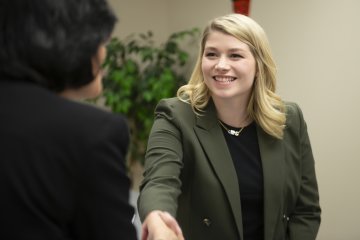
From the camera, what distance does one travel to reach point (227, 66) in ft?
5.72

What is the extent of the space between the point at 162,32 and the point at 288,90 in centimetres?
168

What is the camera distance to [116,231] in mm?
838

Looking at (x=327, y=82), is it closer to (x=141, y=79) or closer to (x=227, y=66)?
(x=227, y=66)

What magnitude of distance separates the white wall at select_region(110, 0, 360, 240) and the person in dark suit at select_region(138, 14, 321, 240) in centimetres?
128

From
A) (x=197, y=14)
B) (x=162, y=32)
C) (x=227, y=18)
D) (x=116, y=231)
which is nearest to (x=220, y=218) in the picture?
(x=227, y=18)

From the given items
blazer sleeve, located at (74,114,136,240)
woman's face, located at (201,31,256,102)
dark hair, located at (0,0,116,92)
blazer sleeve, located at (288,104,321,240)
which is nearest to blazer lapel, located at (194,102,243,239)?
woman's face, located at (201,31,256,102)

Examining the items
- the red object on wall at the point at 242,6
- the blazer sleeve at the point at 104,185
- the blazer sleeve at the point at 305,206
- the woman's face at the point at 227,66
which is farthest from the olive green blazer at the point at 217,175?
the red object on wall at the point at 242,6

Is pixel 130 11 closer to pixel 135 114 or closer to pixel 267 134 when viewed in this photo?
pixel 135 114

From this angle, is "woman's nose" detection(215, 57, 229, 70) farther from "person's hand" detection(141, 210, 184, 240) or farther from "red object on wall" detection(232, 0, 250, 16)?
"red object on wall" detection(232, 0, 250, 16)

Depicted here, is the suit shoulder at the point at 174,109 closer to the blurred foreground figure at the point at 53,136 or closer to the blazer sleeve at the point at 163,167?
the blazer sleeve at the point at 163,167

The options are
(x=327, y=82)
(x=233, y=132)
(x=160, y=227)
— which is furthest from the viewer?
(x=327, y=82)

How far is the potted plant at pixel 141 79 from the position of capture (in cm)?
404

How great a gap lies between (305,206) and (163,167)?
62cm

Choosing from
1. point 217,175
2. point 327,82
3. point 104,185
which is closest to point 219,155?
point 217,175
